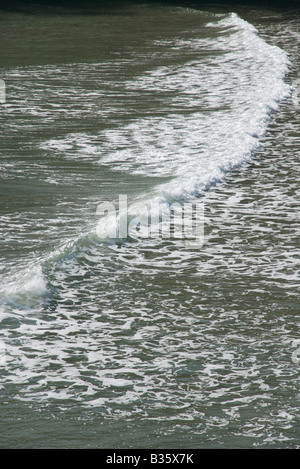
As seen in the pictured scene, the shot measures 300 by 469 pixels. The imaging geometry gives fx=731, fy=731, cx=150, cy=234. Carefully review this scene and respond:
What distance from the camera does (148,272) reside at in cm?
603

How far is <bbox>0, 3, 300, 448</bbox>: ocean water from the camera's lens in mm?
4121

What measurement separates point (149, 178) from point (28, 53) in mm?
10751

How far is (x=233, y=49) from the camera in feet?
64.4

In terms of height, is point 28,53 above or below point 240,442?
above

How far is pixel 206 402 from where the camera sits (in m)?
4.23

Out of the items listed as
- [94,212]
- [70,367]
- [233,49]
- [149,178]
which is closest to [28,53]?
[233,49]

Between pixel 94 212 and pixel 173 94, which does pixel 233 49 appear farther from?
pixel 94 212

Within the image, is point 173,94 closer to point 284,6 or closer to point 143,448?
point 143,448

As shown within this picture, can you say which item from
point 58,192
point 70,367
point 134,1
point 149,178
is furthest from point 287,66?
point 134,1

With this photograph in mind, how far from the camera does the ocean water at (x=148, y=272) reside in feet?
13.5

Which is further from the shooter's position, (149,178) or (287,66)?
(287,66)

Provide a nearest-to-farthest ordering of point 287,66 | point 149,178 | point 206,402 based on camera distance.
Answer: point 206,402, point 149,178, point 287,66
